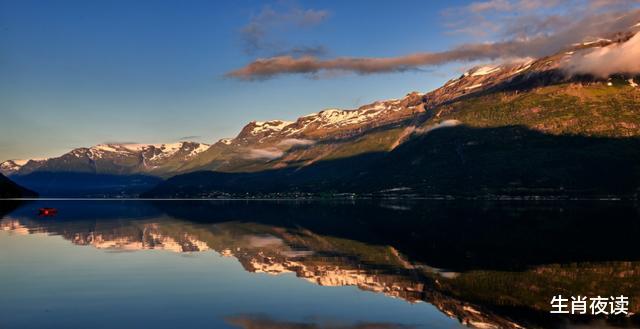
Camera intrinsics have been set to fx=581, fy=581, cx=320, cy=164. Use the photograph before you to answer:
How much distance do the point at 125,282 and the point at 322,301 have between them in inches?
848

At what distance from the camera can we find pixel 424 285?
180 feet

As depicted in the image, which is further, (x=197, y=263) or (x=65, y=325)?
(x=197, y=263)

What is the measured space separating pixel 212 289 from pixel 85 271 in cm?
1987

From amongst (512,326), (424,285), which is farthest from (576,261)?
(512,326)

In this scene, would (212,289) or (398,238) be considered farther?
(398,238)

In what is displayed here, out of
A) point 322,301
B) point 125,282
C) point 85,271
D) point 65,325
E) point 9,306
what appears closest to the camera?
point 65,325

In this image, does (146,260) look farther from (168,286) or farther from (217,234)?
(217,234)

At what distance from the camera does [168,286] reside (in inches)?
2143

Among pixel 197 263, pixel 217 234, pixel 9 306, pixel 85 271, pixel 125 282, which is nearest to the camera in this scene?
pixel 9 306

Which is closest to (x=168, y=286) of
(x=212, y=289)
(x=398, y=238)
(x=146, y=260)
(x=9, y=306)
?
(x=212, y=289)

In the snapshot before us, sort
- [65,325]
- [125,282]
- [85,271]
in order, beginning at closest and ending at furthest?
[65,325] → [125,282] → [85,271]

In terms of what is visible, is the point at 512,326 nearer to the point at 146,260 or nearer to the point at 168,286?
the point at 168,286

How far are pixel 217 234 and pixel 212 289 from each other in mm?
65347

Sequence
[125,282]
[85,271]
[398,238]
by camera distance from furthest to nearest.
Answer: [398,238]
[85,271]
[125,282]
